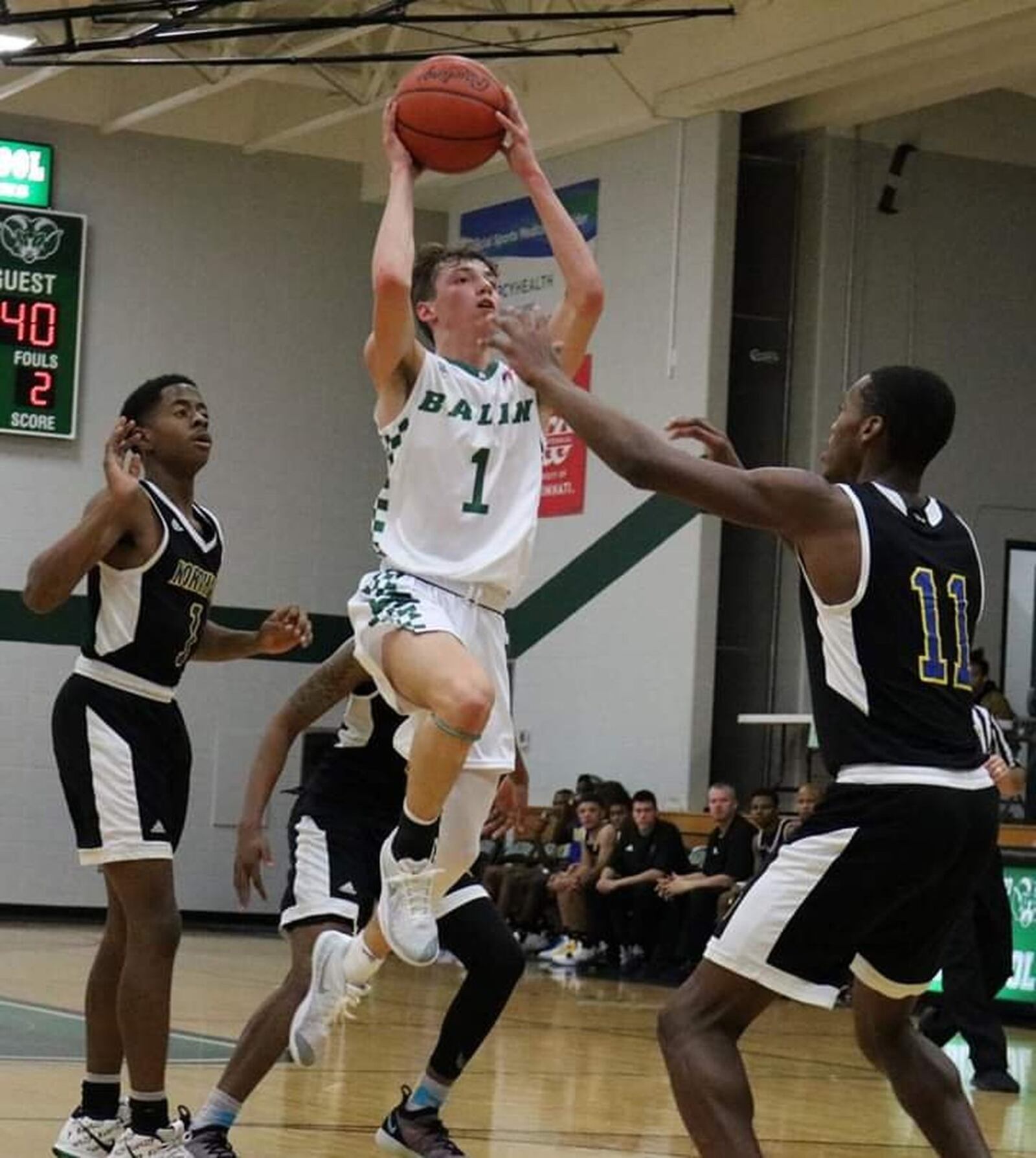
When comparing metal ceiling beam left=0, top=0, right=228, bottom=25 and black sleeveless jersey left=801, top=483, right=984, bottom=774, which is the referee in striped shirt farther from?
metal ceiling beam left=0, top=0, right=228, bottom=25

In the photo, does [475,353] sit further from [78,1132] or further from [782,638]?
[782,638]

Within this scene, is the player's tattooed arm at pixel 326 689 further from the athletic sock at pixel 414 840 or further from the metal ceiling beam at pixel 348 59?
the metal ceiling beam at pixel 348 59

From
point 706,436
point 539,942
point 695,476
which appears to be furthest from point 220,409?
point 695,476

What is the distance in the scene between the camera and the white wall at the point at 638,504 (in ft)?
56.5

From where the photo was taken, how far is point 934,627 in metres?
4.83

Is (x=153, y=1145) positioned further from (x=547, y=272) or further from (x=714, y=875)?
(x=547, y=272)

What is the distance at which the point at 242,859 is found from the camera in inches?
243

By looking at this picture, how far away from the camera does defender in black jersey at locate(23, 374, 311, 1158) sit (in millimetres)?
5941

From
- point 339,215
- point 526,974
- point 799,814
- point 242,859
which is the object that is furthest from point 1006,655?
point 242,859

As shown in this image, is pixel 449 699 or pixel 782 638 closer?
pixel 449 699

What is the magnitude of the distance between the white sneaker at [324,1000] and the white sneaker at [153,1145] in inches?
16.5

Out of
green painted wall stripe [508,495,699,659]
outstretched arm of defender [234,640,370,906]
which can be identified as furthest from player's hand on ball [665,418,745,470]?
green painted wall stripe [508,495,699,659]

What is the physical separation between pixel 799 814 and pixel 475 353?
9.54 m

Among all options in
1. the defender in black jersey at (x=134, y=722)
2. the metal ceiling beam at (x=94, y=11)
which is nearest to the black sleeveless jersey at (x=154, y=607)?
the defender in black jersey at (x=134, y=722)
